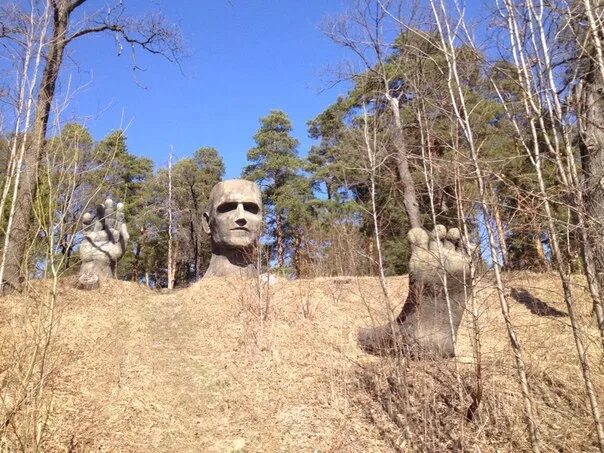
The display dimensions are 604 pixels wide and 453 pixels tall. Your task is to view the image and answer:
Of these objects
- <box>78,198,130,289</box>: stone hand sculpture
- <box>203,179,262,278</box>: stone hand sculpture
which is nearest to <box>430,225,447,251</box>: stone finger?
<box>203,179,262,278</box>: stone hand sculpture

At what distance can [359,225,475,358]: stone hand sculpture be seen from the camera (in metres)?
6.14

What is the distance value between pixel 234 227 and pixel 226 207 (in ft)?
2.20

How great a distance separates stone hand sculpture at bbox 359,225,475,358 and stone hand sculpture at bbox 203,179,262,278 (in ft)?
A: 18.3

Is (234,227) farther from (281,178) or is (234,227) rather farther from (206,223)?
(281,178)

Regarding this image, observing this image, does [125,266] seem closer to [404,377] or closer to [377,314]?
[377,314]

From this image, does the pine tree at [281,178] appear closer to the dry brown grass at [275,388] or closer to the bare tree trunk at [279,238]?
the bare tree trunk at [279,238]

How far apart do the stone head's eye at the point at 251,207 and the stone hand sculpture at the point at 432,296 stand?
6.20 meters

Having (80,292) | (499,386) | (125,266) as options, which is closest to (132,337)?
(80,292)

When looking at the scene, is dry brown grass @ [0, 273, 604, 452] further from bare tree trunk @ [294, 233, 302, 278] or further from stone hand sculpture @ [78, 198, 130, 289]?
bare tree trunk @ [294, 233, 302, 278]

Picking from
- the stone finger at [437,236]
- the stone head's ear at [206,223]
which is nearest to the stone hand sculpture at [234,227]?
the stone head's ear at [206,223]

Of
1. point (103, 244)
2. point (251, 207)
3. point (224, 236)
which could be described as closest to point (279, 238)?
point (251, 207)

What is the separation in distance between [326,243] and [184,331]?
7.86 m

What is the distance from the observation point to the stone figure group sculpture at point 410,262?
6141mm

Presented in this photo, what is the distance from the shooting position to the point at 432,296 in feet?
21.5
